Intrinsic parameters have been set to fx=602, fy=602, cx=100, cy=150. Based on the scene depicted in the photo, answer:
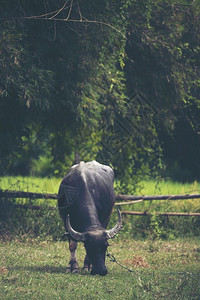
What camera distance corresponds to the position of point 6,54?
31.4 feet

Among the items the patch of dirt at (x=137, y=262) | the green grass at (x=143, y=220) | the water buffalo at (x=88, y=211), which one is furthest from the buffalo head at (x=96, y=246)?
the green grass at (x=143, y=220)

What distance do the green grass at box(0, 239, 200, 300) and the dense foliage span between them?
228 centimetres

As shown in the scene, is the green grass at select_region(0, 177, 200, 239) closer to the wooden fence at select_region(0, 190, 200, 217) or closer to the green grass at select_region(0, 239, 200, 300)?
the wooden fence at select_region(0, 190, 200, 217)

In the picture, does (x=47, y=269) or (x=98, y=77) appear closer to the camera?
(x=47, y=269)

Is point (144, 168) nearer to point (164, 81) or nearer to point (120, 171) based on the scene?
point (120, 171)

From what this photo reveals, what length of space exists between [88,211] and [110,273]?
2.87 feet

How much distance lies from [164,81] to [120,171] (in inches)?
82.4

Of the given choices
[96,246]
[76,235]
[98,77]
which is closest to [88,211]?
[76,235]

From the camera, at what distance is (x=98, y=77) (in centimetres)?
1123

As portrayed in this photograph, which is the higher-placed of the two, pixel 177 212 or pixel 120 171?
pixel 120 171

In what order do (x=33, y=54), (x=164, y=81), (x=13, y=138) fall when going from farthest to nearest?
(x=164, y=81) < (x=13, y=138) < (x=33, y=54)

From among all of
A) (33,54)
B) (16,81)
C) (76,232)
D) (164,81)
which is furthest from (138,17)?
(76,232)

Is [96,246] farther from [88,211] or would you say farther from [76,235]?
[88,211]

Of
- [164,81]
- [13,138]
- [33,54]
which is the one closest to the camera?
[33,54]
